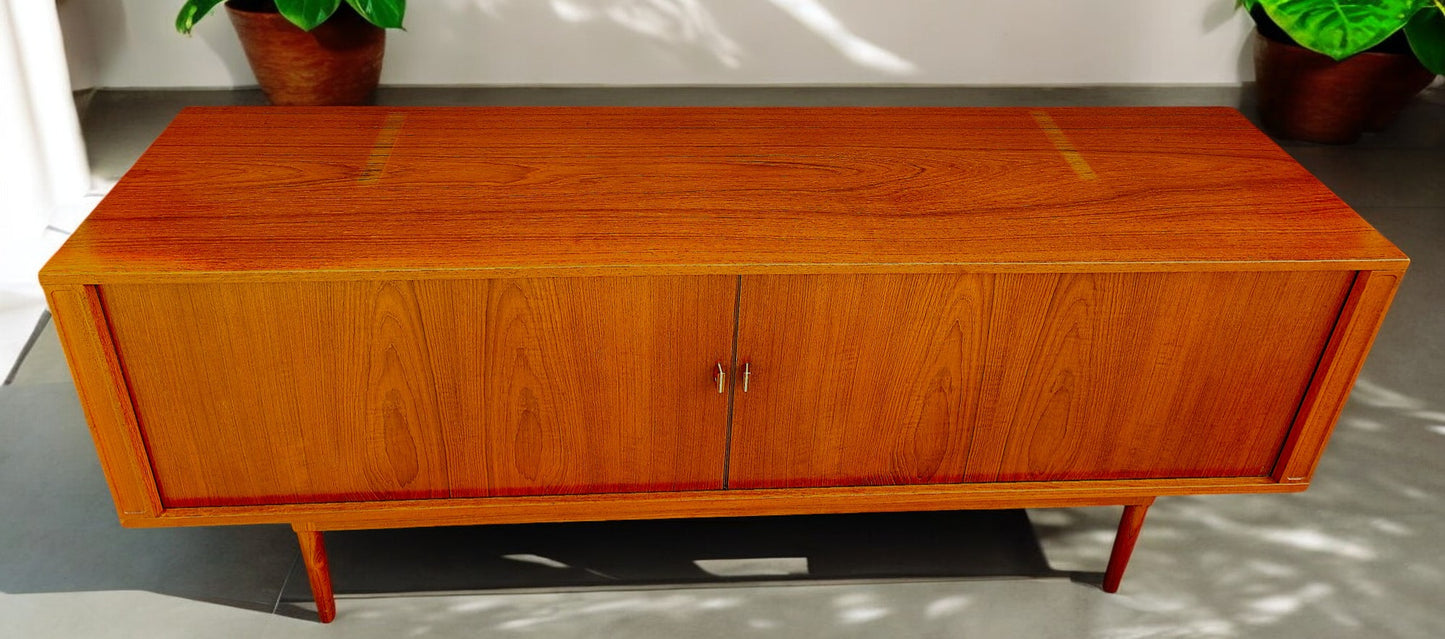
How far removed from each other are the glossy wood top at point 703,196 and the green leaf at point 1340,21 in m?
1.39

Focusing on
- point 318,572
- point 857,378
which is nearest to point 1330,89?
point 857,378

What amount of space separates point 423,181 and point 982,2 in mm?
2494

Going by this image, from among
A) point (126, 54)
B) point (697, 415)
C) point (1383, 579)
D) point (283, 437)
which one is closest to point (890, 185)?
point (697, 415)

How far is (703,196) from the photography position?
5.09 ft

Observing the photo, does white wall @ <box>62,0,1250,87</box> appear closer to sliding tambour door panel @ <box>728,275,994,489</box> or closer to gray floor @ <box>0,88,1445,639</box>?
gray floor @ <box>0,88,1445,639</box>

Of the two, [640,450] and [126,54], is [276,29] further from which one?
[640,450]

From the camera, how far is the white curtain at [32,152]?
250 centimetres

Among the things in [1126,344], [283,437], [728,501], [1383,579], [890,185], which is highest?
[890,185]

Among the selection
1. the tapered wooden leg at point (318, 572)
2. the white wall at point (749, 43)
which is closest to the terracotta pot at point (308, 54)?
the white wall at point (749, 43)

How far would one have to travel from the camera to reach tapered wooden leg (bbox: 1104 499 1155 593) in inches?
69.1

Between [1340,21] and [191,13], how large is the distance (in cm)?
286

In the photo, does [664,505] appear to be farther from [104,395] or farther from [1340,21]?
[1340,21]

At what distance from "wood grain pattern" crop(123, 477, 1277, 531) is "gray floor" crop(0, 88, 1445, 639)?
Result: 0.23 metres

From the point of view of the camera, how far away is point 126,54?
134 inches
